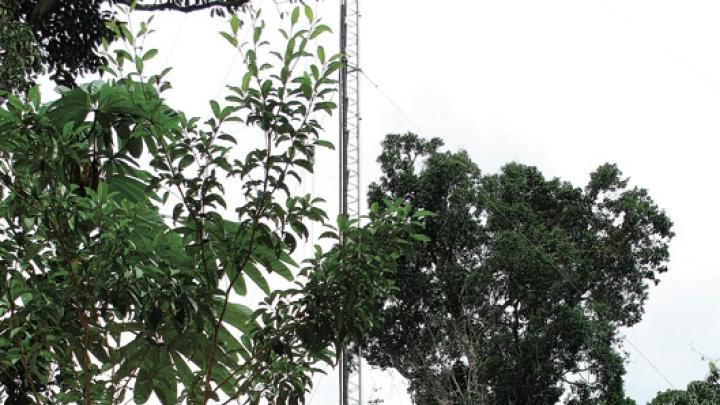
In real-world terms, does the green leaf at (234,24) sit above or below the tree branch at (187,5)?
below

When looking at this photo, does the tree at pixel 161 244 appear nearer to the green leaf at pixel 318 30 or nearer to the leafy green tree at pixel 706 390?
the green leaf at pixel 318 30

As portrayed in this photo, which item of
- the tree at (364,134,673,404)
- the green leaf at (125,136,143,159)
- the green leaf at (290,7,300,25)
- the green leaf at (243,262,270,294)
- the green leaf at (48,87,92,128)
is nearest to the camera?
the green leaf at (290,7,300,25)

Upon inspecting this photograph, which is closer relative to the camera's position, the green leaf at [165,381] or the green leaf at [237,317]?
the green leaf at [165,381]

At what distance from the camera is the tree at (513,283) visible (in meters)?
17.7

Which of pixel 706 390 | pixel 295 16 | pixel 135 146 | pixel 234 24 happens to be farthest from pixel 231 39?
pixel 706 390

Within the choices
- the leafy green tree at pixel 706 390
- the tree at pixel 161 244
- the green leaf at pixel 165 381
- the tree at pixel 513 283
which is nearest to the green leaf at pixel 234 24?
the tree at pixel 161 244

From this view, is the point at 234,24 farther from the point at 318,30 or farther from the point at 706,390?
the point at 706,390

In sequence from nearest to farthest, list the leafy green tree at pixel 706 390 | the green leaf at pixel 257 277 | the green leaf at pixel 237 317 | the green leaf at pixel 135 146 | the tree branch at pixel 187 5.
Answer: the green leaf at pixel 135 146 → the green leaf at pixel 257 277 → the green leaf at pixel 237 317 → the tree branch at pixel 187 5 → the leafy green tree at pixel 706 390

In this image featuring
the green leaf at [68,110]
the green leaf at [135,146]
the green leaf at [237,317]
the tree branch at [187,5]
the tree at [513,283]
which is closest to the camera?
the green leaf at [135,146]

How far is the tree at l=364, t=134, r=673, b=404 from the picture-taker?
696 inches

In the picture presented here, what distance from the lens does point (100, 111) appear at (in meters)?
2.47

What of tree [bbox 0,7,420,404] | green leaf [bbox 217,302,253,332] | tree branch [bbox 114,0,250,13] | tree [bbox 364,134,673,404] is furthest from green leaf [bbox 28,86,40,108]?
tree [bbox 364,134,673,404]

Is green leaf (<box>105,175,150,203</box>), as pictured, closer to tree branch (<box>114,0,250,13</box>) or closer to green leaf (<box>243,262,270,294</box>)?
green leaf (<box>243,262,270,294</box>)

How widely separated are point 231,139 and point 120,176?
0.77m
